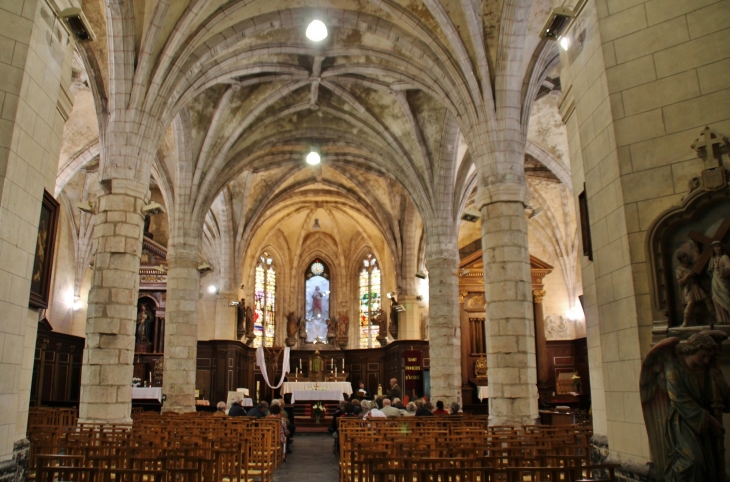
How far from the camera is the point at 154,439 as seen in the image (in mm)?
7566

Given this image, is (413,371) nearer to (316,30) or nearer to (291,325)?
(291,325)

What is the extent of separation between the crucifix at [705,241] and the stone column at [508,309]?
6308mm

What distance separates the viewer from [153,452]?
602 cm

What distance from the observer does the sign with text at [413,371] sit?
76.1ft

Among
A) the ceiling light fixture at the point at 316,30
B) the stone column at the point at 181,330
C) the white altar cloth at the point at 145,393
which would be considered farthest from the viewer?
the white altar cloth at the point at 145,393

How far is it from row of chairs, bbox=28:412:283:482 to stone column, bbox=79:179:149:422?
1.87 feet

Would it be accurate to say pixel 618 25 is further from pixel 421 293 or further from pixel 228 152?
pixel 421 293

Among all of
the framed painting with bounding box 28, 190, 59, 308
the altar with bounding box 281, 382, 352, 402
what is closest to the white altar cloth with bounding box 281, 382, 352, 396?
the altar with bounding box 281, 382, 352, 402

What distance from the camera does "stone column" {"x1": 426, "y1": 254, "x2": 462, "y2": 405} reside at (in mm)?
Answer: 17859

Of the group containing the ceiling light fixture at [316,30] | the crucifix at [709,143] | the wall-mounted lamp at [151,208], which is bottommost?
the crucifix at [709,143]

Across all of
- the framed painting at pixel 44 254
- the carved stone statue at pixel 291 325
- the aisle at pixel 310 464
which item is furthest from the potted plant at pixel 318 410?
the framed painting at pixel 44 254

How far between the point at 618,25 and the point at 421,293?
66.5ft

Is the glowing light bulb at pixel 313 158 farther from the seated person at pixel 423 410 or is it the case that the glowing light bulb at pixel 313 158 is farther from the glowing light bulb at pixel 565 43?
the glowing light bulb at pixel 565 43

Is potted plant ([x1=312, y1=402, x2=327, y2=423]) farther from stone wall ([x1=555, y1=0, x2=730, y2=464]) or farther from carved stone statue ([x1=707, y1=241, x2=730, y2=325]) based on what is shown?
carved stone statue ([x1=707, y1=241, x2=730, y2=325])
